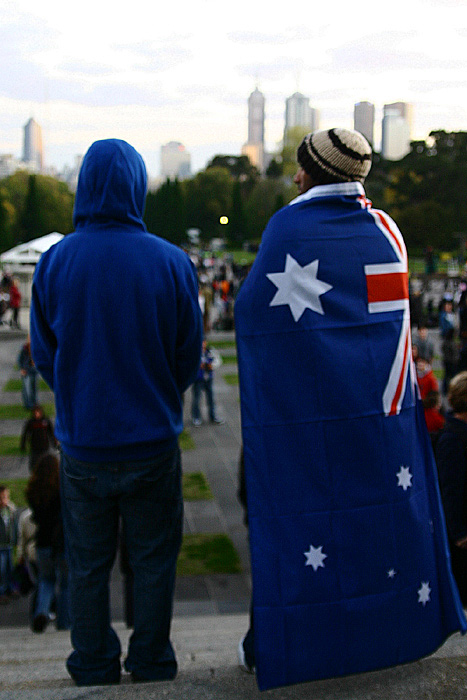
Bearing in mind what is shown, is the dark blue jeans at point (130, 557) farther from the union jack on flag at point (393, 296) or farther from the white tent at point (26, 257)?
the white tent at point (26, 257)

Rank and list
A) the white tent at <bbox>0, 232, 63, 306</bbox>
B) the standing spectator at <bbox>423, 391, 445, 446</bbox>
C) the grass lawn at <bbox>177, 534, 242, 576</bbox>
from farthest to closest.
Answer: the white tent at <bbox>0, 232, 63, 306</bbox> < the grass lawn at <bbox>177, 534, 242, 576</bbox> < the standing spectator at <bbox>423, 391, 445, 446</bbox>

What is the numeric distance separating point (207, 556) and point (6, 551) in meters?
1.97

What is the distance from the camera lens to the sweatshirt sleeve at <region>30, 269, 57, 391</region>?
8.63ft

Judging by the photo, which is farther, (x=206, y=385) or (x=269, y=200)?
(x=269, y=200)

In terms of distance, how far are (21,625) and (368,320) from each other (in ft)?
14.4

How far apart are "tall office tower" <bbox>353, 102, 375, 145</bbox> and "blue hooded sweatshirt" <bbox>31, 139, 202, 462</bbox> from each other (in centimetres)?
135

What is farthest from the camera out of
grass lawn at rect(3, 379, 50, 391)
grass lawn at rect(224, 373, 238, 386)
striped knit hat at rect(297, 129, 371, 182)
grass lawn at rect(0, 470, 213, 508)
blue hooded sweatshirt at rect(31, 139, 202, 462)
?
grass lawn at rect(224, 373, 238, 386)

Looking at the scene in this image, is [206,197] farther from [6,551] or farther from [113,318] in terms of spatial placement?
[113,318]

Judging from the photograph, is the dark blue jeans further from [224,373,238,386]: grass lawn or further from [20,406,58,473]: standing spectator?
[224,373,238,386]: grass lawn

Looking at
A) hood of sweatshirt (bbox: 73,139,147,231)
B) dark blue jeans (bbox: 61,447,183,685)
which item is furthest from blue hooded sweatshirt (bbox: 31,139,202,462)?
dark blue jeans (bbox: 61,447,183,685)

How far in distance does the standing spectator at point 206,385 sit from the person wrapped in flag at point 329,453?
9.39 metres

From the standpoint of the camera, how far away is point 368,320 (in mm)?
2568

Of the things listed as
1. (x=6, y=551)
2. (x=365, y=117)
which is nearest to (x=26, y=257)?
(x=6, y=551)

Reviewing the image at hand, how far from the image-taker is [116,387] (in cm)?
249
